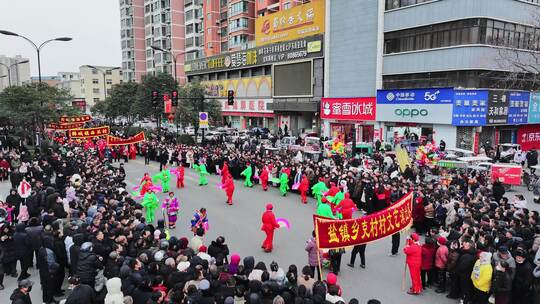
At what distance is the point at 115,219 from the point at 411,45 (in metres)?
28.8

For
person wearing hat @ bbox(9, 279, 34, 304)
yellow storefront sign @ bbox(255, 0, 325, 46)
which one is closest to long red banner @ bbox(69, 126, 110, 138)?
person wearing hat @ bbox(9, 279, 34, 304)

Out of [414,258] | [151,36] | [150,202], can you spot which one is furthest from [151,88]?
[151,36]

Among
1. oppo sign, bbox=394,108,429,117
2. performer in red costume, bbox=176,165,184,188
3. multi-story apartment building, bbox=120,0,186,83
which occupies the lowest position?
performer in red costume, bbox=176,165,184,188

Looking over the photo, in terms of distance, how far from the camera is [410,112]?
31.5 metres

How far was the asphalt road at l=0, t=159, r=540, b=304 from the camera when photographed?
9086mm

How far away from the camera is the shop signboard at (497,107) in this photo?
28.3m

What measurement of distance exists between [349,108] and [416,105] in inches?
286

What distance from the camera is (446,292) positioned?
895cm

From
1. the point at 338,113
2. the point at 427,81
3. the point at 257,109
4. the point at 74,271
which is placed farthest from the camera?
the point at 257,109

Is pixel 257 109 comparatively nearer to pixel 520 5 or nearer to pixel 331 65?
pixel 331 65

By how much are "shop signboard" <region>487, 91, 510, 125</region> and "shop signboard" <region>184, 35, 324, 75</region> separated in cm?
1657

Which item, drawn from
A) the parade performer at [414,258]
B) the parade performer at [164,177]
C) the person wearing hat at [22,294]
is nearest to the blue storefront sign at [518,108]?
the parade performer at [164,177]

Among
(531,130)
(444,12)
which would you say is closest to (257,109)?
(444,12)

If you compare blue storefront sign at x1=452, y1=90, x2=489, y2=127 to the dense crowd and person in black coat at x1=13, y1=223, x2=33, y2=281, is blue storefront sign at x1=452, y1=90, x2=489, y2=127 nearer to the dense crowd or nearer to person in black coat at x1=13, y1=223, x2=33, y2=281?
the dense crowd
